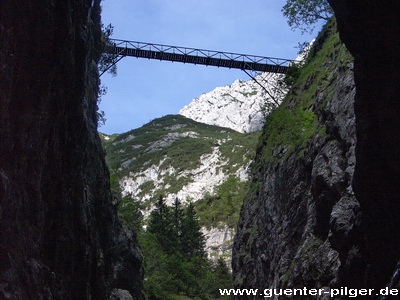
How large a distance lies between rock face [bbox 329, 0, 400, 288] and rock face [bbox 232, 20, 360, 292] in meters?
1.23

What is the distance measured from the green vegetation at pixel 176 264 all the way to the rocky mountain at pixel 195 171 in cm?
2187

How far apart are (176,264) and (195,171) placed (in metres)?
73.2

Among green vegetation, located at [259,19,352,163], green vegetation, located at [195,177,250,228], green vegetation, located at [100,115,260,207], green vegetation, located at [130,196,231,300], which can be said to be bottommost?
green vegetation, located at [130,196,231,300]

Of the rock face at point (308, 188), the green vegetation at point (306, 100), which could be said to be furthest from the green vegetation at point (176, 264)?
the green vegetation at point (306, 100)

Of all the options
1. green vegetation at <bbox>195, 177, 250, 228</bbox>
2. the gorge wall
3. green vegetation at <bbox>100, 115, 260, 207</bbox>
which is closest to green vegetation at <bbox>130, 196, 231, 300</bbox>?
the gorge wall

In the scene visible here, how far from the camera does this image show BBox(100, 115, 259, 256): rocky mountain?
8994cm

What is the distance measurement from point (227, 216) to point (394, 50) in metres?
78.9

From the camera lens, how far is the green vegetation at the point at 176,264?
42.2 metres

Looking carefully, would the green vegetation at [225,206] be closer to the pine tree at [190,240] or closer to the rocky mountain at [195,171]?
the rocky mountain at [195,171]

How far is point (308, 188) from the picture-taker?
19.9 m

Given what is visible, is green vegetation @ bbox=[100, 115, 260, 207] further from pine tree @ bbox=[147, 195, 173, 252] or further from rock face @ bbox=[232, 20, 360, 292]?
rock face @ bbox=[232, 20, 360, 292]

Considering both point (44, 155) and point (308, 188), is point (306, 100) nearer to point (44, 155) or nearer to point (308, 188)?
point (308, 188)

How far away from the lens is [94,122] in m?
23.2

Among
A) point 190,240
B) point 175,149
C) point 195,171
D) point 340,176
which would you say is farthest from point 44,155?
point 175,149
